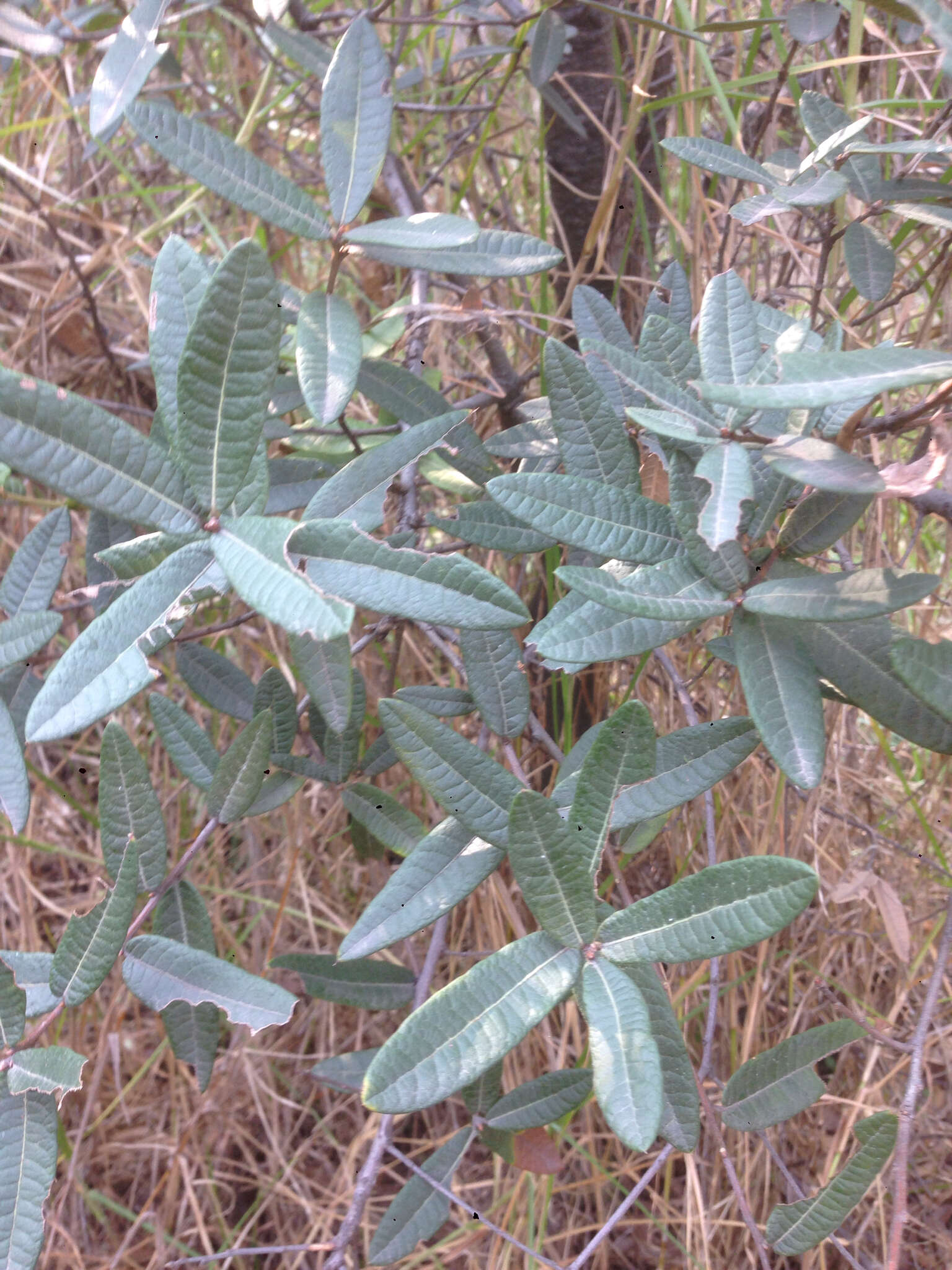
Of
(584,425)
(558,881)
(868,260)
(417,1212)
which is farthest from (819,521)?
(417,1212)

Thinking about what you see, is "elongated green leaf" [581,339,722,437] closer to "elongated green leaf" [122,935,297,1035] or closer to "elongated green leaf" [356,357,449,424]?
"elongated green leaf" [356,357,449,424]

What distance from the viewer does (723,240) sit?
0.96 meters

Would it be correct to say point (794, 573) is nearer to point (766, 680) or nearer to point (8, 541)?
point (766, 680)

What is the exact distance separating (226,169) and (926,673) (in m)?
0.60

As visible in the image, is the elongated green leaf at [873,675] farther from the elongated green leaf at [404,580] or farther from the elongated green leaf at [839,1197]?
the elongated green leaf at [839,1197]

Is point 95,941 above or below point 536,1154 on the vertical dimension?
above

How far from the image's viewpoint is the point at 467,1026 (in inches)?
21.6

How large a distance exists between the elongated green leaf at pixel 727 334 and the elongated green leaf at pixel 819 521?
0.33 ft

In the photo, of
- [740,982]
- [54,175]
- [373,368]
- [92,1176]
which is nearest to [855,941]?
[740,982]

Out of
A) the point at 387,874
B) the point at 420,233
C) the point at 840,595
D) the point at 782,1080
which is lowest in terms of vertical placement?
the point at 387,874

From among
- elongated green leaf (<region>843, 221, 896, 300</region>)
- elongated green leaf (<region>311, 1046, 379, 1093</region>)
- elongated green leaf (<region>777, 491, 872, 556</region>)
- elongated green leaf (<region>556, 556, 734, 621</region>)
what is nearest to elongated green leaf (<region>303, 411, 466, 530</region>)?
elongated green leaf (<region>556, 556, 734, 621</region>)

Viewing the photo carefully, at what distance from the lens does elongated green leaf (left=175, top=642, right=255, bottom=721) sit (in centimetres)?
90

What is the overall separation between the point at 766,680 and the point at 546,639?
15cm

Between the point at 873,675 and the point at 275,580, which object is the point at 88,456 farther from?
the point at 873,675
